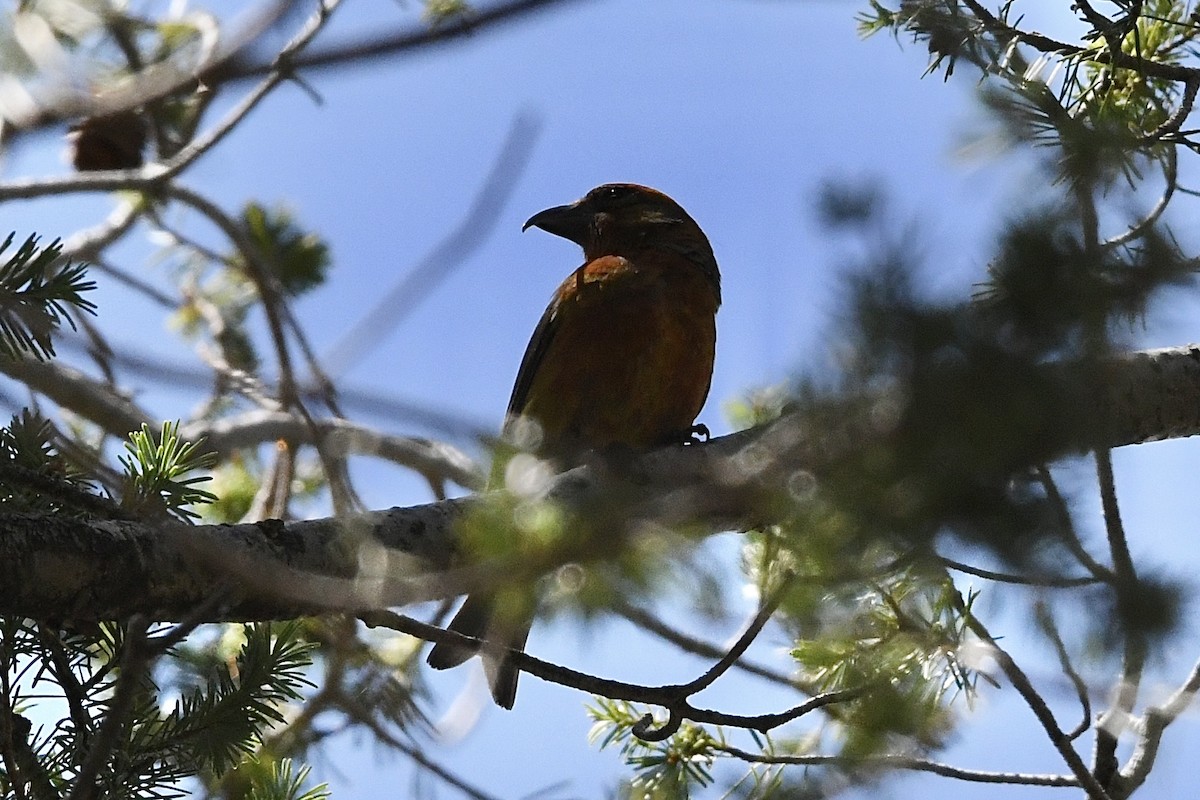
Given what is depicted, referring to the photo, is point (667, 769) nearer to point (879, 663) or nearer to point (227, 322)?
point (879, 663)

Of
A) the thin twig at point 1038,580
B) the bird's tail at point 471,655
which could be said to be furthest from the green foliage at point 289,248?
the thin twig at point 1038,580

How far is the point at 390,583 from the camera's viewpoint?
1.62 m

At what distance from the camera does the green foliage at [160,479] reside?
2.38 m

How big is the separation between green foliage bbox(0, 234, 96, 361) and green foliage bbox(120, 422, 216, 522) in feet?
0.84

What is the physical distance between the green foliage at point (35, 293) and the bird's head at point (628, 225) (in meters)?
2.48

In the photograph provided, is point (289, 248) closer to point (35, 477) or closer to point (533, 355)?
point (533, 355)

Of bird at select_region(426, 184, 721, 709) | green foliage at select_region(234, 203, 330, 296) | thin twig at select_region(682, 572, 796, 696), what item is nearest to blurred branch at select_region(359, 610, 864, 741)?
thin twig at select_region(682, 572, 796, 696)

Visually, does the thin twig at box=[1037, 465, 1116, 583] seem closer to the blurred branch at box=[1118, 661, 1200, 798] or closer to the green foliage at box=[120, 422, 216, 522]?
the blurred branch at box=[1118, 661, 1200, 798]

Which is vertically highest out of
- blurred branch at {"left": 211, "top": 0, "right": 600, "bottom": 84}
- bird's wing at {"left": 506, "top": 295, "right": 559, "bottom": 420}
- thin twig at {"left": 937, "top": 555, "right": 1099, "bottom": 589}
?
bird's wing at {"left": 506, "top": 295, "right": 559, "bottom": 420}

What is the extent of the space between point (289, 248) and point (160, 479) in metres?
2.75

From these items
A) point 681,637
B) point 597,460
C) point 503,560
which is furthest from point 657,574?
point 681,637

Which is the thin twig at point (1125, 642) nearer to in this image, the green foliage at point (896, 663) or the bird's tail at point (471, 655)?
the green foliage at point (896, 663)

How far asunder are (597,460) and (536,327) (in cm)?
172

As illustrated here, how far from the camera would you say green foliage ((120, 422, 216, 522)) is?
2.38 meters
